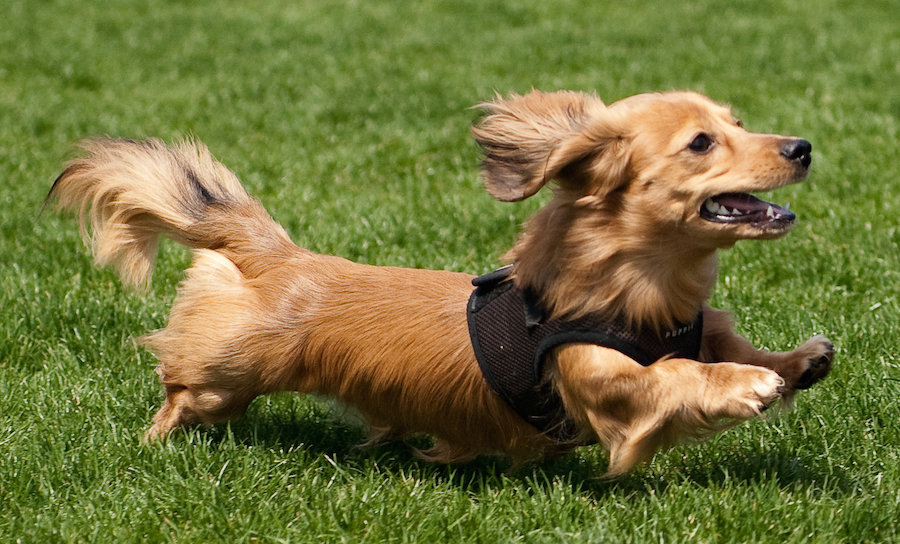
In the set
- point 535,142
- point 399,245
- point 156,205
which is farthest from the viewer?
point 399,245

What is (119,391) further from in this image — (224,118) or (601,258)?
(224,118)

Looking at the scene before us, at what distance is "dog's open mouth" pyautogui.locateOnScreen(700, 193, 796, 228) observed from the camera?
3.37 m

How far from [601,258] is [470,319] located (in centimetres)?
52

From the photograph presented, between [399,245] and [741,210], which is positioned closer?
[741,210]

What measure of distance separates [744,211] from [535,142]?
680 mm

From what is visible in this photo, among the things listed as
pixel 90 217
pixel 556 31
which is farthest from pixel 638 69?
pixel 90 217

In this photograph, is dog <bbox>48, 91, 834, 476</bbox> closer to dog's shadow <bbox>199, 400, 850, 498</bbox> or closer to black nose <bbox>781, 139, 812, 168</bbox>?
black nose <bbox>781, 139, 812, 168</bbox>

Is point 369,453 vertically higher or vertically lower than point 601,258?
lower

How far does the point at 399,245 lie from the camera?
6.07 metres

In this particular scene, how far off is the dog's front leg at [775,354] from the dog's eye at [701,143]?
0.62 m

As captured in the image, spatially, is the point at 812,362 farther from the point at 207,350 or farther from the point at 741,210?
the point at 207,350

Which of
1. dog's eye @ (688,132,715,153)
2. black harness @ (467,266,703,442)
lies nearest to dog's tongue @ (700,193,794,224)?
dog's eye @ (688,132,715,153)

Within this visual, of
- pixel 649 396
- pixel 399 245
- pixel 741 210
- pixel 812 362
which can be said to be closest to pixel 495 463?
pixel 649 396

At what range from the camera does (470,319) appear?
12.3ft
